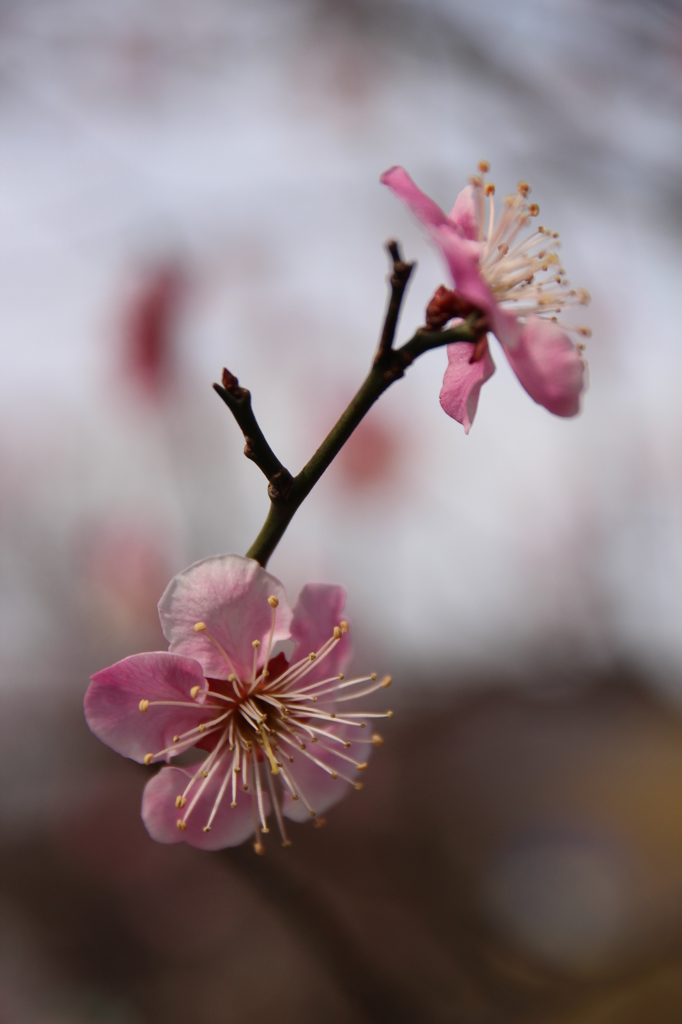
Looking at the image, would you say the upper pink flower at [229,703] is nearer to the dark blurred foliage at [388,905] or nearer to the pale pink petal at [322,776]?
the pale pink petal at [322,776]

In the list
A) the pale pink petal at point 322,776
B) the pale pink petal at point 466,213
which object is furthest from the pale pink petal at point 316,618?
the pale pink petal at point 466,213

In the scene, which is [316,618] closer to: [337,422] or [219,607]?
[219,607]

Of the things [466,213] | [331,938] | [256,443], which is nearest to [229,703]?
[256,443]

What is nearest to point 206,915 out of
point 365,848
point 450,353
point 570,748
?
point 365,848

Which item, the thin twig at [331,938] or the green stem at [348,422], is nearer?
the green stem at [348,422]

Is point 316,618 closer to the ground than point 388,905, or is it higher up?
higher up

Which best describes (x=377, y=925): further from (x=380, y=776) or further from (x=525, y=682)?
(x=525, y=682)
